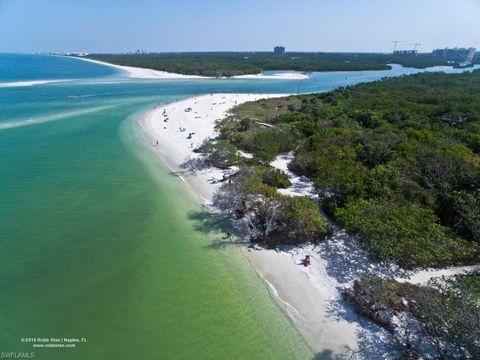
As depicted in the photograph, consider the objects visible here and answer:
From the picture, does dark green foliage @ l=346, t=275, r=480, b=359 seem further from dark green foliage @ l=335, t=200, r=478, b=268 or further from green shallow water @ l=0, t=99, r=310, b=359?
green shallow water @ l=0, t=99, r=310, b=359

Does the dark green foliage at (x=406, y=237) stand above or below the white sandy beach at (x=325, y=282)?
above

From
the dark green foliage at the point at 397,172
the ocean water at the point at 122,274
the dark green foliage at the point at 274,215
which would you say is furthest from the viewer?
the dark green foliage at the point at 274,215

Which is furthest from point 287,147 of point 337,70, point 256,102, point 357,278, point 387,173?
point 337,70

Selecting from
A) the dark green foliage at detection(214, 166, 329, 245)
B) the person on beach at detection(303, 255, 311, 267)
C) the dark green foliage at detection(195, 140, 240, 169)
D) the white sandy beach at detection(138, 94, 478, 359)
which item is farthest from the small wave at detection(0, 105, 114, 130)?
the person on beach at detection(303, 255, 311, 267)

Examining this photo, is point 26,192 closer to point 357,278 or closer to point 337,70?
point 357,278

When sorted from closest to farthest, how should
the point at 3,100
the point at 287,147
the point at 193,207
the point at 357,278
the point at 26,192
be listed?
the point at 357,278
the point at 193,207
the point at 26,192
the point at 287,147
the point at 3,100

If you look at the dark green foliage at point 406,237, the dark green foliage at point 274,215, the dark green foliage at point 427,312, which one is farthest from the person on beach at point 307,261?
the dark green foliage at point 406,237

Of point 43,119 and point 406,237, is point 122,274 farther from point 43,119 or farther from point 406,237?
point 43,119

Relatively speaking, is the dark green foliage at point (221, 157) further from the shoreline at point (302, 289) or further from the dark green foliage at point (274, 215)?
the dark green foliage at point (274, 215)
